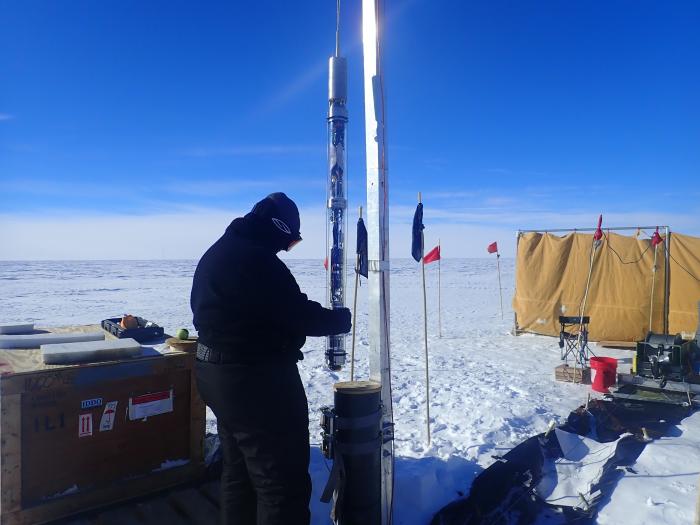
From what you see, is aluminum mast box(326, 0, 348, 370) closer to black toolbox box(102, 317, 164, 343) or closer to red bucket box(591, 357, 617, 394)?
black toolbox box(102, 317, 164, 343)

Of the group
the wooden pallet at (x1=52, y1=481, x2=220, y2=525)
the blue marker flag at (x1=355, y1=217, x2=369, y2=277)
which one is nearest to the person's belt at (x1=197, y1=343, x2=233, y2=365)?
the wooden pallet at (x1=52, y1=481, x2=220, y2=525)

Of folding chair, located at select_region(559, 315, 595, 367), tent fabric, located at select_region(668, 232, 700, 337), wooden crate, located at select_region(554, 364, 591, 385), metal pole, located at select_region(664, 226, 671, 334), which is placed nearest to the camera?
wooden crate, located at select_region(554, 364, 591, 385)

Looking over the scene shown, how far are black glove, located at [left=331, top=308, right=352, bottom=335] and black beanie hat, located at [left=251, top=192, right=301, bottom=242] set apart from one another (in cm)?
46

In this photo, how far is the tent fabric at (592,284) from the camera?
9703 millimetres

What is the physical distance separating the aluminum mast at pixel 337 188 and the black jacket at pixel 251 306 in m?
1.02

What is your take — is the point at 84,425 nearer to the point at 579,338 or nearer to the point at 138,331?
the point at 138,331

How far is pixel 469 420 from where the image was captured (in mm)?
5406

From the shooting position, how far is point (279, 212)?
2422 millimetres

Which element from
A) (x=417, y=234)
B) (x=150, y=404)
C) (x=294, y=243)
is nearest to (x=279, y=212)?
(x=294, y=243)

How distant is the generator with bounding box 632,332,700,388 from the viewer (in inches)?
239

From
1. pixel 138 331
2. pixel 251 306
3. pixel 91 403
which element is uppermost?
pixel 251 306

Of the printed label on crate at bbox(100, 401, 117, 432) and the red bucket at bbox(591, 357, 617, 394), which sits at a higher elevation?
the printed label on crate at bbox(100, 401, 117, 432)

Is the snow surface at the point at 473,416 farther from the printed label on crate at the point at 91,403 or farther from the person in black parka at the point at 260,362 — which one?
the printed label on crate at the point at 91,403

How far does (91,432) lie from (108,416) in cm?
11
